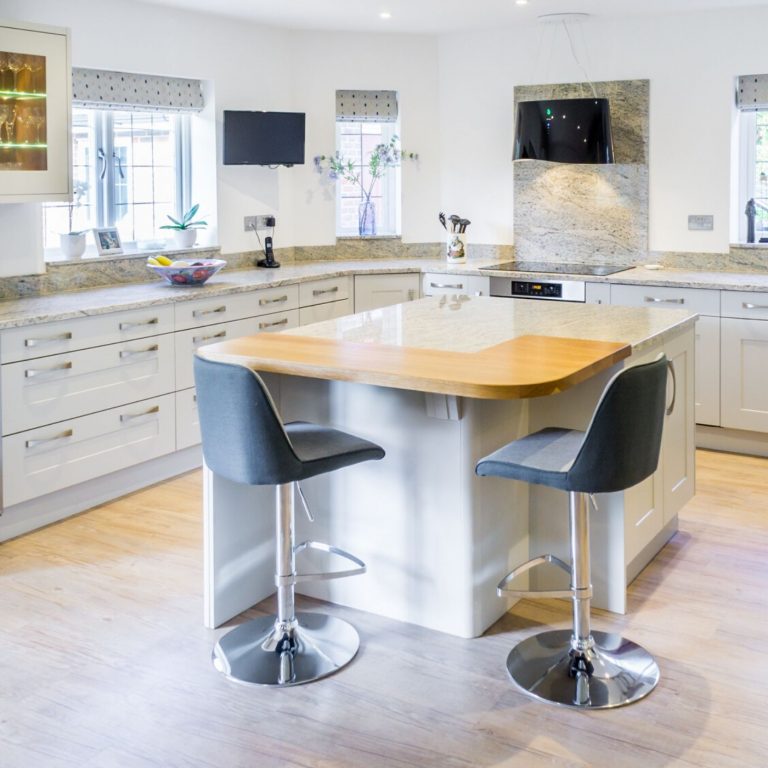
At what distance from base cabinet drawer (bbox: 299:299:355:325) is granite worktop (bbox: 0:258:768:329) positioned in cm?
18

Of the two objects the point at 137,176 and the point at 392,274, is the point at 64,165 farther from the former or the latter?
the point at 392,274

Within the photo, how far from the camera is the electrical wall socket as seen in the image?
6.05m

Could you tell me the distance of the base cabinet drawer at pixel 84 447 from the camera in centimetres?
395

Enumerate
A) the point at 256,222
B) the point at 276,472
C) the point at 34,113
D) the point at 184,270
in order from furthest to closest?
the point at 256,222, the point at 184,270, the point at 34,113, the point at 276,472

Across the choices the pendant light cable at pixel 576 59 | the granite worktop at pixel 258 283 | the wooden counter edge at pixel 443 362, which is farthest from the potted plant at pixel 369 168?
the wooden counter edge at pixel 443 362

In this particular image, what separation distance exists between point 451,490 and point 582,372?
0.58 meters

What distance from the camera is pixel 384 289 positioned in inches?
234

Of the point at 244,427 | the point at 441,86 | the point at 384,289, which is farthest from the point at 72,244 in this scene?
the point at 244,427

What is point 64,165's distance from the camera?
4.30 metres

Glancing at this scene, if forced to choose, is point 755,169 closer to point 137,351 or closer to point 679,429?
point 679,429

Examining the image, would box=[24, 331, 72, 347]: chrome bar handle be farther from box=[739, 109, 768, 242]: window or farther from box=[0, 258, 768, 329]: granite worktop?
box=[739, 109, 768, 242]: window

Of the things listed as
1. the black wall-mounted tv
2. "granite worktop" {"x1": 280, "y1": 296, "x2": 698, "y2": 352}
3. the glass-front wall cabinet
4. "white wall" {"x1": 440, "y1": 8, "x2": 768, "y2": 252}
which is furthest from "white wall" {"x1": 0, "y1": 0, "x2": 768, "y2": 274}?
"granite worktop" {"x1": 280, "y1": 296, "x2": 698, "y2": 352}

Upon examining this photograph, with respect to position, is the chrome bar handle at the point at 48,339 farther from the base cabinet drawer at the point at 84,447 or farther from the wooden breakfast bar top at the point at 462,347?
the wooden breakfast bar top at the point at 462,347

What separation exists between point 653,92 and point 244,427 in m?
4.06
